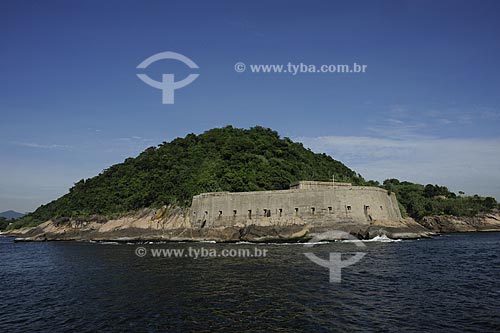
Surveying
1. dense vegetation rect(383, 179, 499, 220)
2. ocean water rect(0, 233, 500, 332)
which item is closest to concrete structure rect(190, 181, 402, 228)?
ocean water rect(0, 233, 500, 332)

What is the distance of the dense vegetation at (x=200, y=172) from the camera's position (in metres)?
68.0

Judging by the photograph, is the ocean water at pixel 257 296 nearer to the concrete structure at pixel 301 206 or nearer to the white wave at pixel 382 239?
the white wave at pixel 382 239

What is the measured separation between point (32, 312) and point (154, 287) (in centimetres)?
666

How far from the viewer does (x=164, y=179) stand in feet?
233

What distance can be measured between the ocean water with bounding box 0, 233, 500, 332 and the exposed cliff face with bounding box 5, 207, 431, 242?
49.9 ft

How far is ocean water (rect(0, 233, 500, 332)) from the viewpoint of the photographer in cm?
1622

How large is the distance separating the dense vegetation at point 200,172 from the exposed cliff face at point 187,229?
9.49ft

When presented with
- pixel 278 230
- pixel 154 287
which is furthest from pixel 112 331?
pixel 278 230

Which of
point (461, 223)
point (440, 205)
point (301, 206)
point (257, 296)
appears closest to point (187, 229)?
point (301, 206)

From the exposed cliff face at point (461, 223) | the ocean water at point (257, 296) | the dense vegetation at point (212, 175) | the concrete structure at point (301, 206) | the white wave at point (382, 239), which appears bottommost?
the ocean water at point (257, 296)

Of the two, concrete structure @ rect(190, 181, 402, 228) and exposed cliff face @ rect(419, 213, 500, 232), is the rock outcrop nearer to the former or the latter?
exposed cliff face @ rect(419, 213, 500, 232)

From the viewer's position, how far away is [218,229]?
55.8m

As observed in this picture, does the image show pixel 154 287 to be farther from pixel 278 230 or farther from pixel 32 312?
pixel 278 230

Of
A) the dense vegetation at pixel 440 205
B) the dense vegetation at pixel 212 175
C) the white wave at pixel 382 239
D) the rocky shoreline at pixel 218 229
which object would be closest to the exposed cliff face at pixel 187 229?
the rocky shoreline at pixel 218 229
